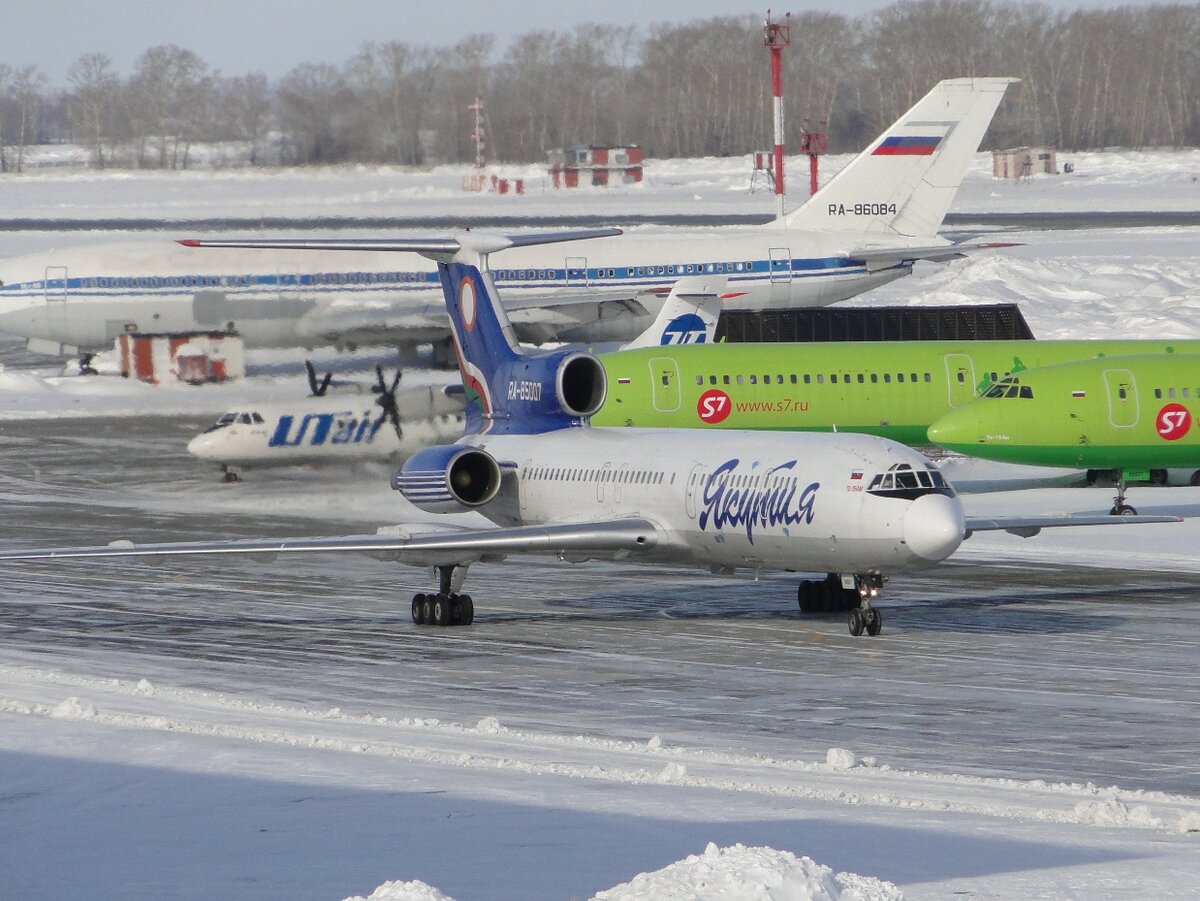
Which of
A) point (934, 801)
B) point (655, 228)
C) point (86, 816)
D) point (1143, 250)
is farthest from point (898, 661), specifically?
point (655, 228)

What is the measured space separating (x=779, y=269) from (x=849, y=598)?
29662 millimetres

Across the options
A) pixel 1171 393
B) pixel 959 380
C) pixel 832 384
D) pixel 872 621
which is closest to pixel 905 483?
pixel 872 621

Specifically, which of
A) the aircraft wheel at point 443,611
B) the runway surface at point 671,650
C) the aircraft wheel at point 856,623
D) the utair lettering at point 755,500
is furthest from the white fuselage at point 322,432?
the aircraft wheel at point 856,623

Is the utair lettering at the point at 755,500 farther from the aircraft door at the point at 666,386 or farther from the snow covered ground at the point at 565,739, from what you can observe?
the aircraft door at the point at 666,386

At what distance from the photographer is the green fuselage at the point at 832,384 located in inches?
1388

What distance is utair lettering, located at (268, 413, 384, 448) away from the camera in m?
37.3

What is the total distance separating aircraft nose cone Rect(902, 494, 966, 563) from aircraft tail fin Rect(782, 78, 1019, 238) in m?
31.2

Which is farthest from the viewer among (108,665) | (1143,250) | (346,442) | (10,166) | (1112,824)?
(10,166)

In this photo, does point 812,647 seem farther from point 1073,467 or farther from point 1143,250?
point 1143,250

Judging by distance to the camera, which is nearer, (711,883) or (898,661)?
(711,883)

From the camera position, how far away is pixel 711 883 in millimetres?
8180

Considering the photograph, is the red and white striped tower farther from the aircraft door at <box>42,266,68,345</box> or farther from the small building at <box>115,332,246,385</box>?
the aircraft door at <box>42,266,68,345</box>

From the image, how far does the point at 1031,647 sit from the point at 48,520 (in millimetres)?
18738

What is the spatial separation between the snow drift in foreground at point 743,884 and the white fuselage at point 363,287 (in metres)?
43.3
